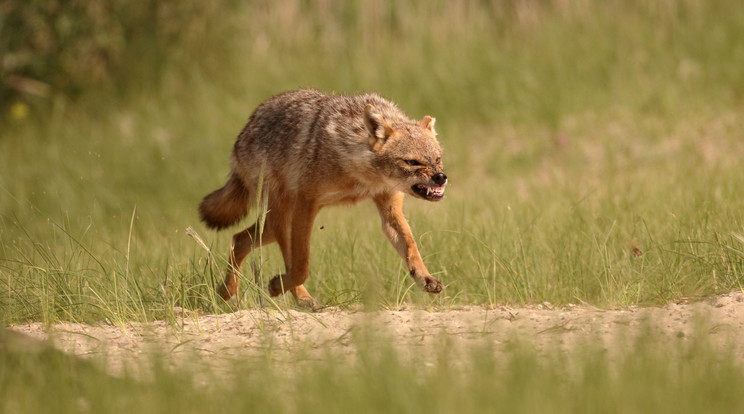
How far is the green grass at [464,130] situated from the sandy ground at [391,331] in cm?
117

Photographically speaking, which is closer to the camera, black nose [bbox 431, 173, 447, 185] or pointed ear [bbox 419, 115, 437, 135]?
black nose [bbox 431, 173, 447, 185]

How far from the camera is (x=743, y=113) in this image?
12172 millimetres

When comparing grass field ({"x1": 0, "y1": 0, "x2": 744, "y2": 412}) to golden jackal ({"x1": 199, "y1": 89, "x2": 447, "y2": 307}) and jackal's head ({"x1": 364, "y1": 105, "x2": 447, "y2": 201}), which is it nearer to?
golden jackal ({"x1": 199, "y1": 89, "x2": 447, "y2": 307})

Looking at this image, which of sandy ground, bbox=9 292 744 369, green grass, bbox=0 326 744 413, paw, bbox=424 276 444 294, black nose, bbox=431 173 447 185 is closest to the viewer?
green grass, bbox=0 326 744 413

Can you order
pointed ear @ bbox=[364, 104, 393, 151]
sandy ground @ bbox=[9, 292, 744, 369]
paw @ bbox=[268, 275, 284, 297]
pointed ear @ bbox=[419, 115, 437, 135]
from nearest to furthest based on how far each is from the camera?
sandy ground @ bbox=[9, 292, 744, 369] → pointed ear @ bbox=[364, 104, 393, 151] → paw @ bbox=[268, 275, 284, 297] → pointed ear @ bbox=[419, 115, 437, 135]

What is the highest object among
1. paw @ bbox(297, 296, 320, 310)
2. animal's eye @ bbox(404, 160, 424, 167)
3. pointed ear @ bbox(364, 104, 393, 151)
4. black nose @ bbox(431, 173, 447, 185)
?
pointed ear @ bbox(364, 104, 393, 151)

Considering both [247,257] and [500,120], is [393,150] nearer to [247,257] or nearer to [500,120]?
[247,257]

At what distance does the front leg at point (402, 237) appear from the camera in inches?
237

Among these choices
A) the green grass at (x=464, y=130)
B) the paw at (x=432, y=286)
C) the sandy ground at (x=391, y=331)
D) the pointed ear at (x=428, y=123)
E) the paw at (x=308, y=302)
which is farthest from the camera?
the green grass at (x=464, y=130)

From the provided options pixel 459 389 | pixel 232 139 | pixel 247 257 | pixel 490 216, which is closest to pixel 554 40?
pixel 232 139

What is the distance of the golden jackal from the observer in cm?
623

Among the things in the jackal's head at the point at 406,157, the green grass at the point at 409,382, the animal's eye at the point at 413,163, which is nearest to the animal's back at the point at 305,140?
the jackal's head at the point at 406,157

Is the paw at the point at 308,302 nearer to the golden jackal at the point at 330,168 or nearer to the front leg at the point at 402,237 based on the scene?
the golden jackal at the point at 330,168

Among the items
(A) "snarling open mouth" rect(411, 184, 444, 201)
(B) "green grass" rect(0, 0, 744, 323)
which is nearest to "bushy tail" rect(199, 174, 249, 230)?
(B) "green grass" rect(0, 0, 744, 323)
